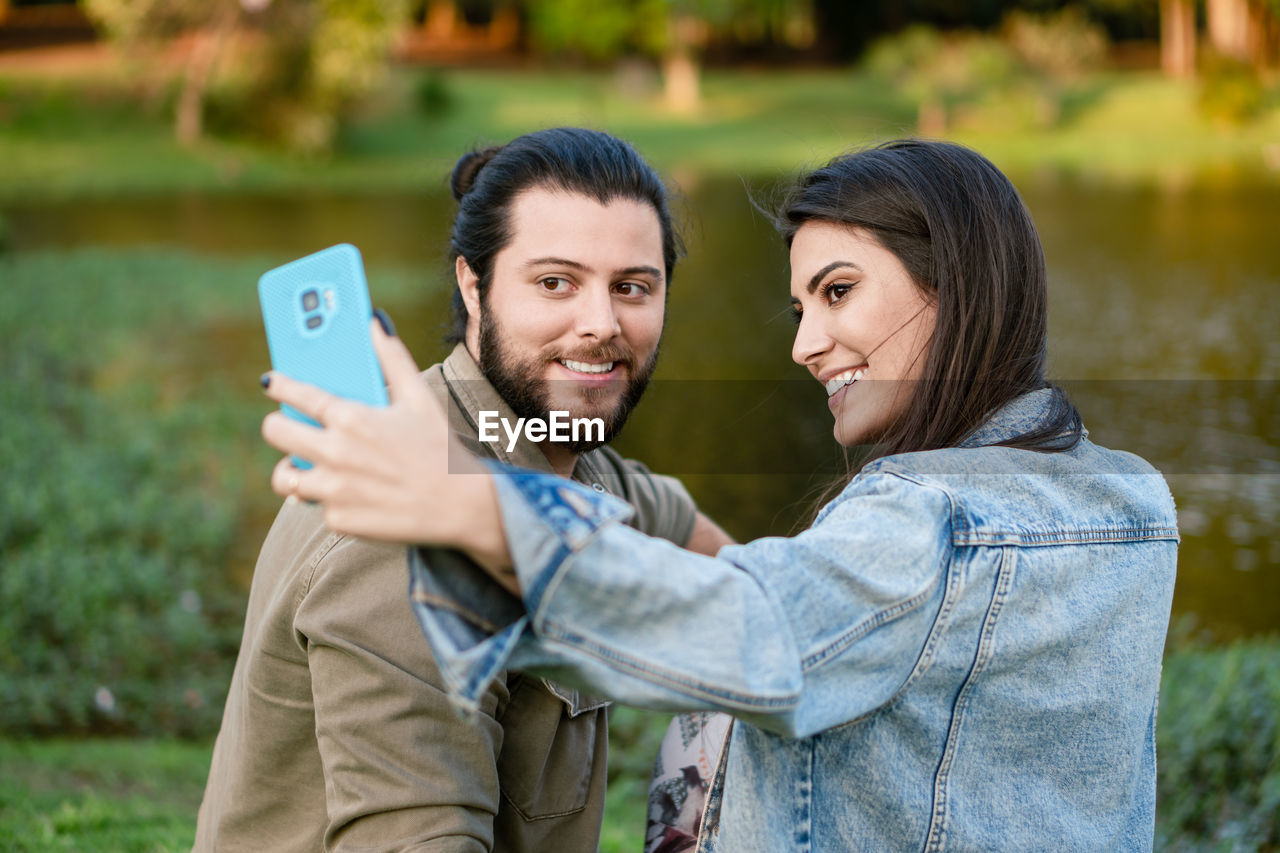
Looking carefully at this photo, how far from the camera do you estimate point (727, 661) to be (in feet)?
4.19

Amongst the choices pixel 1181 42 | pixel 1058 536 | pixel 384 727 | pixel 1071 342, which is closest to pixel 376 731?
pixel 384 727

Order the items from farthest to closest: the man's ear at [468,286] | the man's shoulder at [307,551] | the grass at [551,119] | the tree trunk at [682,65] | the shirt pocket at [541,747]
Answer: the tree trunk at [682,65] < the grass at [551,119] < the man's ear at [468,286] < the shirt pocket at [541,747] < the man's shoulder at [307,551]

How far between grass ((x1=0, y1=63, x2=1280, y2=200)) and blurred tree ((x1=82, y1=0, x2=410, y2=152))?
78cm

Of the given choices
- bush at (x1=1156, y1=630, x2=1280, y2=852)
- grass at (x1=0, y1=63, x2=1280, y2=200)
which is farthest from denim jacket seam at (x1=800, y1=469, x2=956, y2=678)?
grass at (x1=0, y1=63, x2=1280, y2=200)

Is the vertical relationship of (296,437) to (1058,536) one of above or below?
above

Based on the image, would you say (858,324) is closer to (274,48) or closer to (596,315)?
(596,315)

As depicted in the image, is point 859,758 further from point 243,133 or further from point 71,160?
point 243,133

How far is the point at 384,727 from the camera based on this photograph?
2.01 m

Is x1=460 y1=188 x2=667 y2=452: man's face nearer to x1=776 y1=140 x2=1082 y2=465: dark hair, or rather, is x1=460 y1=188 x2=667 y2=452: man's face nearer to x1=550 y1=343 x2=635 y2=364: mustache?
x1=550 y1=343 x2=635 y2=364: mustache

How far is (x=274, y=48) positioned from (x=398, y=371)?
2879 cm

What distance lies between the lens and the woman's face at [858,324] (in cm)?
197

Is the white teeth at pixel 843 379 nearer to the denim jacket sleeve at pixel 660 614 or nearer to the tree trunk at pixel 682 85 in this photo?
the denim jacket sleeve at pixel 660 614

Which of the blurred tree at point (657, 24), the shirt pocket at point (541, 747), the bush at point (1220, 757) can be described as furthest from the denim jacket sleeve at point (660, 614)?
the blurred tree at point (657, 24)

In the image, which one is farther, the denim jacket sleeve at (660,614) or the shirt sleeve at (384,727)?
the shirt sleeve at (384,727)
